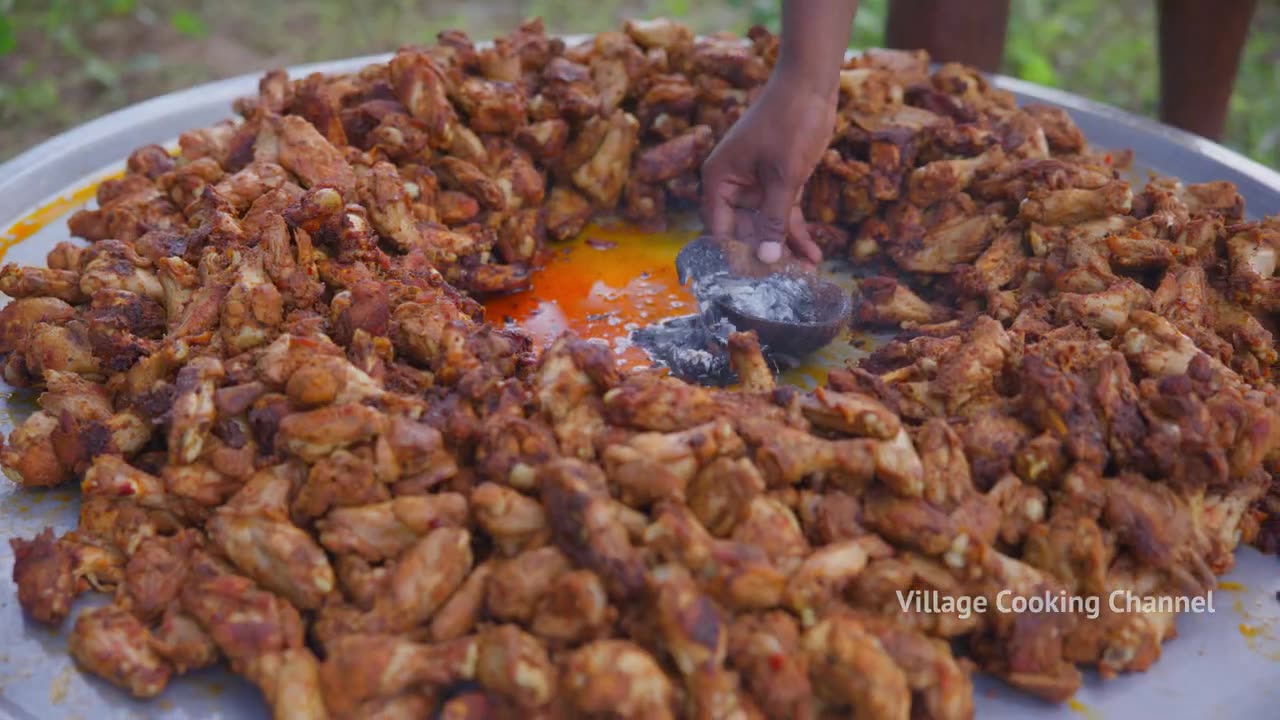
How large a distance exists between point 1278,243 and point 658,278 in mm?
1269

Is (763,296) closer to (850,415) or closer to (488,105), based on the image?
(850,415)

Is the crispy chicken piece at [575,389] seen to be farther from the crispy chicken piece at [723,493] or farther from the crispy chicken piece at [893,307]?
the crispy chicken piece at [893,307]

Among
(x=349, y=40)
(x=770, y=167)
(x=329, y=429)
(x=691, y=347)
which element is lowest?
(x=349, y=40)

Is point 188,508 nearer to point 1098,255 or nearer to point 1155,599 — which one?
point 1155,599

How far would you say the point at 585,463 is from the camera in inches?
57.0

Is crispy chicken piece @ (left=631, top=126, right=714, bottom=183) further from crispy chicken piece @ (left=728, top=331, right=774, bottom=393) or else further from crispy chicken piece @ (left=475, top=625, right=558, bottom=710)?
crispy chicken piece @ (left=475, top=625, right=558, bottom=710)

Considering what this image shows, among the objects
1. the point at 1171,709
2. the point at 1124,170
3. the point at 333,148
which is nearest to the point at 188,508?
the point at 333,148

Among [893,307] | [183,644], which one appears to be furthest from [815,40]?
[183,644]

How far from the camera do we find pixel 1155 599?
1.48 meters

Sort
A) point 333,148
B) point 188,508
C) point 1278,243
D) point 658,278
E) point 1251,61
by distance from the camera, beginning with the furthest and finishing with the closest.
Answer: point 1251,61, point 658,278, point 333,148, point 1278,243, point 188,508

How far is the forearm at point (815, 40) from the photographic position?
2.03 metres

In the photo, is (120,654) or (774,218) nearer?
(120,654)

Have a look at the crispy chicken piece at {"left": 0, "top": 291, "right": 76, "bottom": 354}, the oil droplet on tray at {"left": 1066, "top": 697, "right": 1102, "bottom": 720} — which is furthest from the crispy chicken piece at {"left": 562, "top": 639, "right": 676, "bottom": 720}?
the crispy chicken piece at {"left": 0, "top": 291, "right": 76, "bottom": 354}

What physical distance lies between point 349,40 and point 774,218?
4335mm
